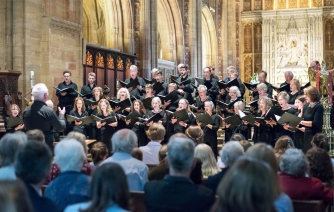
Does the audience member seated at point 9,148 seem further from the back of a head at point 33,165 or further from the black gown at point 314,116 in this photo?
the black gown at point 314,116

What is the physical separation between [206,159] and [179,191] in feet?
4.51

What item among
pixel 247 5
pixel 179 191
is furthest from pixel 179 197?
pixel 247 5

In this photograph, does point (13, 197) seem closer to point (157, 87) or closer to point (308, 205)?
point (308, 205)

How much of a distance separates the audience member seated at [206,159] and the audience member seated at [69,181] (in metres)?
1.25

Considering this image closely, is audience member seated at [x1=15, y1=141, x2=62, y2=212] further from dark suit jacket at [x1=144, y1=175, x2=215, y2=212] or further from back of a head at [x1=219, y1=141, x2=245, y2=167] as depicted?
back of a head at [x1=219, y1=141, x2=245, y2=167]

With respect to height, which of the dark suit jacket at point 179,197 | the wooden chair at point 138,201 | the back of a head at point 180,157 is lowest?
the wooden chair at point 138,201

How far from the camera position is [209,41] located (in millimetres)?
23672

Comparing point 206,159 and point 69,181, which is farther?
point 206,159

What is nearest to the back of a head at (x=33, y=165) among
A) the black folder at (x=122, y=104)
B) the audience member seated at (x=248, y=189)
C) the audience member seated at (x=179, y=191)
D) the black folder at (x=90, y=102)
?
the audience member seated at (x=179, y=191)

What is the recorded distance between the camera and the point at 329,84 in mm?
11070

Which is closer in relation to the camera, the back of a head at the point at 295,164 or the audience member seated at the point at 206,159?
the back of a head at the point at 295,164

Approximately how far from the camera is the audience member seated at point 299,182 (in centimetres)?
387

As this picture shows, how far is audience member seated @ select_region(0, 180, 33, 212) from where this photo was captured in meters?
2.05

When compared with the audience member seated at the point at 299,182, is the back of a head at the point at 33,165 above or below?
above
